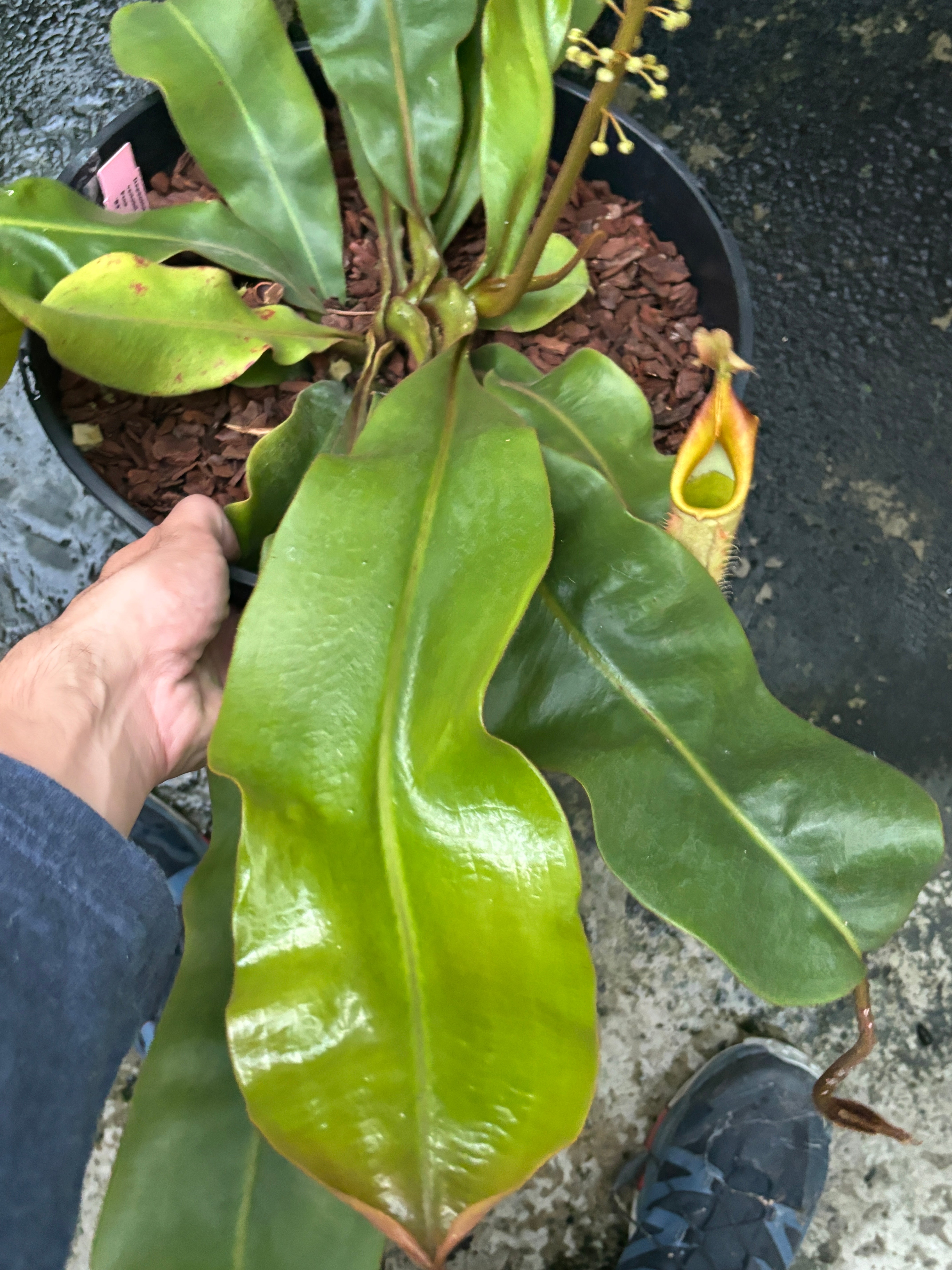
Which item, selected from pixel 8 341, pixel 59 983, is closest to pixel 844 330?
pixel 8 341

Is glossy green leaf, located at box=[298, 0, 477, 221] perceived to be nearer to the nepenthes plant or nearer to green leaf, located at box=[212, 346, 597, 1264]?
the nepenthes plant

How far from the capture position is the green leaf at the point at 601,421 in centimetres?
67

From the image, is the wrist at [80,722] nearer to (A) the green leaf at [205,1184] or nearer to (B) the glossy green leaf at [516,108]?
(A) the green leaf at [205,1184]

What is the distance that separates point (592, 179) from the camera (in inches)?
35.6

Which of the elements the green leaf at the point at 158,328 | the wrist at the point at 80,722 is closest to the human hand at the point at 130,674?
the wrist at the point at 80,722

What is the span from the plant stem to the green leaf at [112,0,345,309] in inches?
7.2

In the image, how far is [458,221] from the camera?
84 cm

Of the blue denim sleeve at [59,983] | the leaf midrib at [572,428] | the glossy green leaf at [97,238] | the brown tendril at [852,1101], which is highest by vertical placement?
the glossy green leaf at [97,238]

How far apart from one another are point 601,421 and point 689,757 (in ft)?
0.95

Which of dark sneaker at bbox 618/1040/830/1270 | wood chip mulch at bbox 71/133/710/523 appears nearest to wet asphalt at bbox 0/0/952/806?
wood chip mulch at bbox 71/133/710/523

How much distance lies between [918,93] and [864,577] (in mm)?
666

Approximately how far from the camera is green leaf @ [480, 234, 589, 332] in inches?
31.7

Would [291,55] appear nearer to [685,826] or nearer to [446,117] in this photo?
[446,117]

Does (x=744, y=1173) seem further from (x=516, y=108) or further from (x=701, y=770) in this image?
(x=516, y=108)
